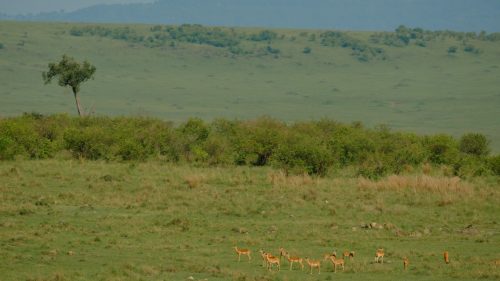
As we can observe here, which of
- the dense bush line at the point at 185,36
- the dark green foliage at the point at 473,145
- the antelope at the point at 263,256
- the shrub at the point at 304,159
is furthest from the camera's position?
the dense bush line at the point at 185,36

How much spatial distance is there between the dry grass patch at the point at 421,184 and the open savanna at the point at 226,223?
4 centimetres

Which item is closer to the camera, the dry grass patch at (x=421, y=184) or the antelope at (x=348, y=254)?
the antelope at (x=348, y=254)

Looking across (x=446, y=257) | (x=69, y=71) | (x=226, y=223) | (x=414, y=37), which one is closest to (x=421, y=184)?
(x=226, y=223)

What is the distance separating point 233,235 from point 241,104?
65.5m

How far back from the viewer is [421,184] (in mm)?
27578

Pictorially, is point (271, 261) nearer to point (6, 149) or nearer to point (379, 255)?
point (379, 255)

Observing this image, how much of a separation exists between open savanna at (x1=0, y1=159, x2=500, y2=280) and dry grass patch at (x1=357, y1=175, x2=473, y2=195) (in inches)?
1.5

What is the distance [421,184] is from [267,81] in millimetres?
75459

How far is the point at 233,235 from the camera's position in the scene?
21.0 m

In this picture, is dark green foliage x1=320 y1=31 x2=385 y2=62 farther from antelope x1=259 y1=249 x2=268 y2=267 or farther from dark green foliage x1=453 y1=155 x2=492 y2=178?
antelope x1=259 y1=249 x2=268 y2=267

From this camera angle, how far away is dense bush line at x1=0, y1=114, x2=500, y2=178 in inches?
1261

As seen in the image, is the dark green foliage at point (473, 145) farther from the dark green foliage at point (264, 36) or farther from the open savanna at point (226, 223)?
the dark green foliage at point (264, 36)

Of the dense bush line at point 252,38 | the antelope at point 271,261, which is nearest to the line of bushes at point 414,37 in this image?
the dense bush line at point 252,38

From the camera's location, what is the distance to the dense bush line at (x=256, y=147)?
105 ft
